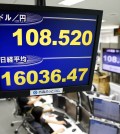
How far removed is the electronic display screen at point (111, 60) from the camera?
19.9ft

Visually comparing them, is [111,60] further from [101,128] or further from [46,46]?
[46,46]

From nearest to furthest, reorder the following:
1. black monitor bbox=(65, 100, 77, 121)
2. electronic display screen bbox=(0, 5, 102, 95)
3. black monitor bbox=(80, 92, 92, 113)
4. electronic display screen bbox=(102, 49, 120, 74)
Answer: electronic display screen bbox=(0, 5, 102, 95), black monitor bbox=(80, 92, 92, 113), black monitor bbox=(65, 100, 77, 121), electronic display screen bbox=(102, 49, 120, 74)

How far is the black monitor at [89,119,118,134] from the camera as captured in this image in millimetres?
2807

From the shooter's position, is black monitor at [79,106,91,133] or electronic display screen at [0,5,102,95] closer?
electronic display screen at [0,5,102,95]

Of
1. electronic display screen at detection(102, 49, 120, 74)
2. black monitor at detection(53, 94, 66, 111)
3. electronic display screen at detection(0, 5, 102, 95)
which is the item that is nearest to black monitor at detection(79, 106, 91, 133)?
black monitor at detection(53, 94, 66, 111)

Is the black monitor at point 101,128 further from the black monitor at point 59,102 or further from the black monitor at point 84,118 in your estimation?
the black monitor at point 59,102

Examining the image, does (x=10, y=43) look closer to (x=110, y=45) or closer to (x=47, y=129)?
(x=47, y=129)

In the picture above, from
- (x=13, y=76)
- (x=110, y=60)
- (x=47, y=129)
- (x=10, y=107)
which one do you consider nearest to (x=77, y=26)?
(x=13, y=76)

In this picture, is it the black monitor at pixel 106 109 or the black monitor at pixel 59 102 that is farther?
the black monitor at pixel 59 102

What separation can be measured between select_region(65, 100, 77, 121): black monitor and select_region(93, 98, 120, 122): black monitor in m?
0.98

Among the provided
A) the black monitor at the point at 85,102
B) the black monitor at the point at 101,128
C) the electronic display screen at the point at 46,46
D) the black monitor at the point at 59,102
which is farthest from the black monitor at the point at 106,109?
the black monitor at the point at 59,102

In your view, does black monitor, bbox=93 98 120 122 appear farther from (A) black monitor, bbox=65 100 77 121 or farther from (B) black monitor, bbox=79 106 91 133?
(A) black monitor, bbox=65 100 77 121

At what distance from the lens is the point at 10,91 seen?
58.6 inches

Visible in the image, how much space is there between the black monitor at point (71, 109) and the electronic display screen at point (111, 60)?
2.17m
